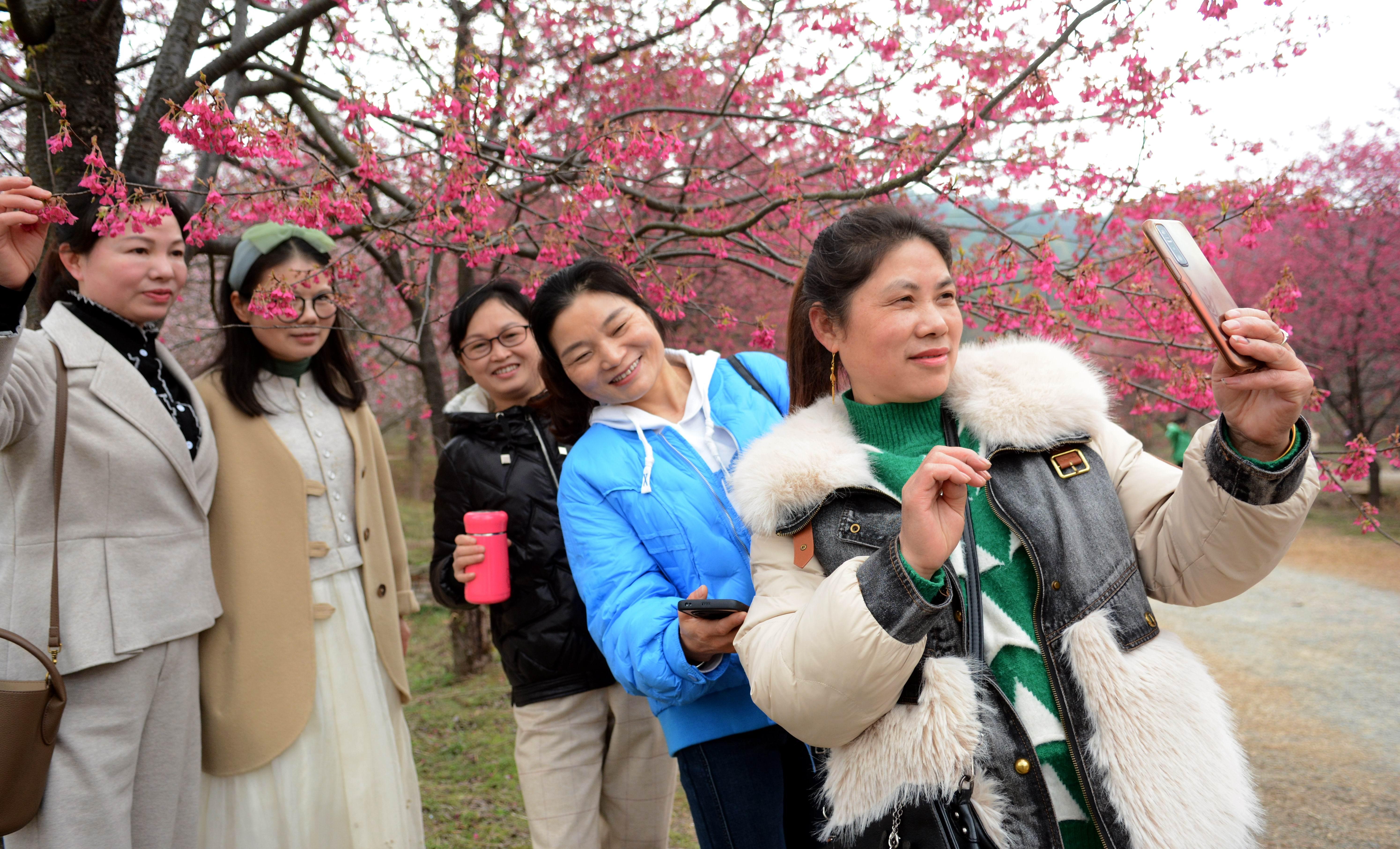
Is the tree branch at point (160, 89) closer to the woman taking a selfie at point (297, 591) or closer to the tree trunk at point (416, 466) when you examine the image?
the woman taking a selfie at point (297, 591)

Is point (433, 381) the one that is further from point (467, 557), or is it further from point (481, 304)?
point (467, 557)

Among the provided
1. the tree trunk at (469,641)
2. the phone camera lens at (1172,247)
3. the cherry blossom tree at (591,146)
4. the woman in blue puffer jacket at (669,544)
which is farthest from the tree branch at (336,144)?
the tree trunk at (469,641)

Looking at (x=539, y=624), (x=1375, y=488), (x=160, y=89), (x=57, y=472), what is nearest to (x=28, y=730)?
(x=57, y=472)

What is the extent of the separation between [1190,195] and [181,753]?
13.1 ft

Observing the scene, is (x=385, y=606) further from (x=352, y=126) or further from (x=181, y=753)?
(x=352, y=126)

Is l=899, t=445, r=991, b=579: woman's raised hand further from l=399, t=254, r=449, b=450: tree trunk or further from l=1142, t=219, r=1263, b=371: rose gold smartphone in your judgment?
l=399, t=254, r=449, b=450: tree trunk

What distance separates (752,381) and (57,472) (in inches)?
68.9

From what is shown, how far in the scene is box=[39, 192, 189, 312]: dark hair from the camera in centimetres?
221

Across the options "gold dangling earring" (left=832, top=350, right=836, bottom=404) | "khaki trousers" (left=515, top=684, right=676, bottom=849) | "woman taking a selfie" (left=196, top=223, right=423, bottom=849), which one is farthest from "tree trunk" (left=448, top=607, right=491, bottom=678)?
"gold dangling earring" (left=832, top=350, right=836, bottom=404)

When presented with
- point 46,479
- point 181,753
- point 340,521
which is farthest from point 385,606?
point 46,479

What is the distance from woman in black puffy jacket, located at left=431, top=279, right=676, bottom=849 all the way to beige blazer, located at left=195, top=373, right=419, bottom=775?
430 millimetres

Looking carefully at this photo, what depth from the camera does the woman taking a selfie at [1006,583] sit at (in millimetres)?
1225

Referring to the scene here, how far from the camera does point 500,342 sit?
2.73 meters

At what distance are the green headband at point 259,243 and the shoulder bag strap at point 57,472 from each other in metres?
0.66
